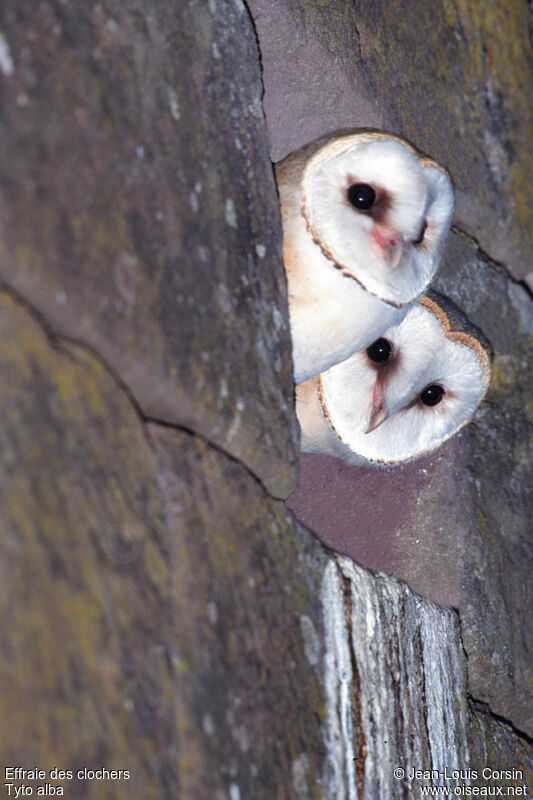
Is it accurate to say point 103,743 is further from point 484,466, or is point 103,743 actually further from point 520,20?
point 520,20

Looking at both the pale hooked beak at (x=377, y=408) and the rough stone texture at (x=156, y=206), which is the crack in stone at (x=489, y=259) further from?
the rough stone texture at (x=156, y=206)

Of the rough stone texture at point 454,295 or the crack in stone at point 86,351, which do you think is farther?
the rough stone texture at point 454,295

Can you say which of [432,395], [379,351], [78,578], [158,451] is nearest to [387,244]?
[379,351]

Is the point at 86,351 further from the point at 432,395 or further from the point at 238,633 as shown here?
the point at 432,395

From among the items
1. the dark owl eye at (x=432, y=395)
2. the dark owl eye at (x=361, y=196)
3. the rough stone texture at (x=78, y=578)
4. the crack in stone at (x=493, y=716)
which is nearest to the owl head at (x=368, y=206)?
the dark owl eye at (x=361, y=196)

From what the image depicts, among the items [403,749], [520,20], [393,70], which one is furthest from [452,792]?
[520,20]

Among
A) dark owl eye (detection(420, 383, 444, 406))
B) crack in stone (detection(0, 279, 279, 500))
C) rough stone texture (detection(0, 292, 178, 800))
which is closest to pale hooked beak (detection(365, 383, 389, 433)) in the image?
dark owl eye (detection(420, 383, 444, 406))
